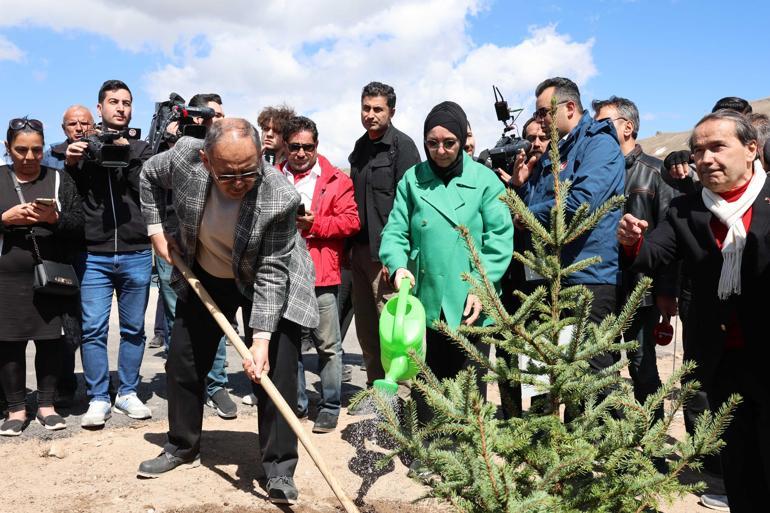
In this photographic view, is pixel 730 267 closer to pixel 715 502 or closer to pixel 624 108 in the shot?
pixel 715 502

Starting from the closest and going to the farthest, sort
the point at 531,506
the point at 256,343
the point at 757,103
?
the point at 531,506 < the point at 256,343 < the point at 757,103

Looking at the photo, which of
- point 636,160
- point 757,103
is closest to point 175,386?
point 636,160

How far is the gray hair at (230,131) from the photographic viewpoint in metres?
3.09

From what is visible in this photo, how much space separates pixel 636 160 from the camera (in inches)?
178

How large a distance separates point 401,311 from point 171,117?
8.78 ft

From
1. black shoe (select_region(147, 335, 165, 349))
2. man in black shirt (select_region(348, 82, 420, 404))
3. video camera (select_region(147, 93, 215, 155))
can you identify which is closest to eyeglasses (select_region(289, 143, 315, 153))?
man in black shirt (select_region(348, 82, 420, 404))

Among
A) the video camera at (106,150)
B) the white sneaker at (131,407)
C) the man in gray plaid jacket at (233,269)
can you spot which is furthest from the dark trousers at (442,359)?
the video camera at (106,150)

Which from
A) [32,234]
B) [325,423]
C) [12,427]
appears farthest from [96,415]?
[325,423]

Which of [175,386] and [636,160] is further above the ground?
[636,160]

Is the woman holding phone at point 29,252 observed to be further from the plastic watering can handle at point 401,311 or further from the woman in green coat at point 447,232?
the plastic watering can handle at point 401,311

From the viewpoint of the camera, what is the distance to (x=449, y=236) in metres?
3.83

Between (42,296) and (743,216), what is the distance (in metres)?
4.13

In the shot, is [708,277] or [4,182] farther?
[4,182]

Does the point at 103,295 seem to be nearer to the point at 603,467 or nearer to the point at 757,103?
the point at 603,467
